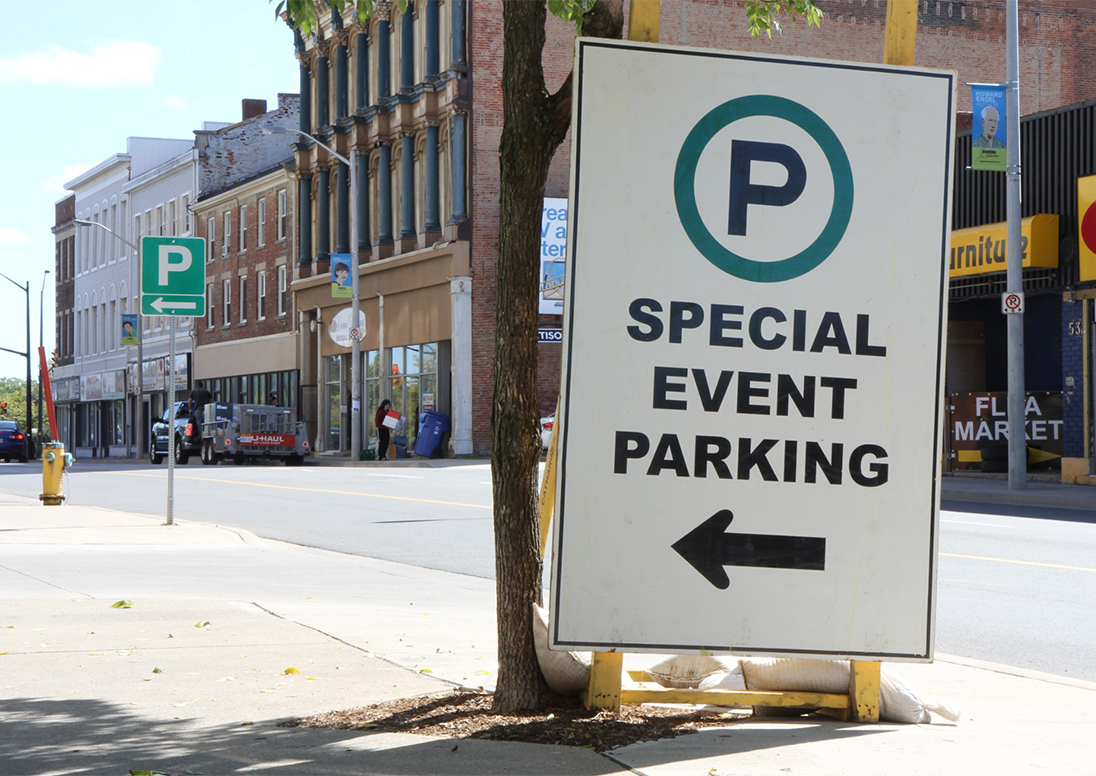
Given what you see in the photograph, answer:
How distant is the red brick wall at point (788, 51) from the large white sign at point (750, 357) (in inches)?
1304

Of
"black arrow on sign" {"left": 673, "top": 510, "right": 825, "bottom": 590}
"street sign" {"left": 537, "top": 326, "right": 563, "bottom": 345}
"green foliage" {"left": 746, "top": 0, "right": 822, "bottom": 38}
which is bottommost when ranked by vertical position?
"black arrow on sign" {"left": 673, "top": 510, "right": 825, "bottom": 590}

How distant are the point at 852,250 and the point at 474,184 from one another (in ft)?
120

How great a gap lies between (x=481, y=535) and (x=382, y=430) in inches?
1020

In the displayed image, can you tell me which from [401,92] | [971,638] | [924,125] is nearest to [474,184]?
[401,92]

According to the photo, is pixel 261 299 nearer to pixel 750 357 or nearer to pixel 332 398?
pixel 332 398

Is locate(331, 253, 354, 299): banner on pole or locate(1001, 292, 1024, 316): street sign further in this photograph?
locate(331, 253, 354, 299): banner on pole

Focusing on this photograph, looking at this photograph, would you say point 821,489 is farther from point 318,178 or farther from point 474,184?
point 318,178

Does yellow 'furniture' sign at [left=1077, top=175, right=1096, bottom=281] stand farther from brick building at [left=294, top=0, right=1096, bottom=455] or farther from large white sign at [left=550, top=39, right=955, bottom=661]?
large white sign at [left=550, top=39, right=955, bottom=661]

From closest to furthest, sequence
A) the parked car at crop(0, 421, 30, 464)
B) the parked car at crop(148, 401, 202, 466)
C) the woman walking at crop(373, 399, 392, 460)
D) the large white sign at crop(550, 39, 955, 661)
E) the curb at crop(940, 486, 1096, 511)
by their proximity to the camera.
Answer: the large white sign at crop(550, 39, 955, 661)
the curb at crop(940, 486, 1096, 511)
the woman walking at crop(373, 399, 392, 460)
the parked car at crop(148, 401, 202, 466)
the parked car at crop(0, 421, 30, 464)

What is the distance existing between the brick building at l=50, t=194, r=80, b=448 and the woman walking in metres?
42.8

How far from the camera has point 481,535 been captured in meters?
15.8

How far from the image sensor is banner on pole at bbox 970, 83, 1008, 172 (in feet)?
76.0

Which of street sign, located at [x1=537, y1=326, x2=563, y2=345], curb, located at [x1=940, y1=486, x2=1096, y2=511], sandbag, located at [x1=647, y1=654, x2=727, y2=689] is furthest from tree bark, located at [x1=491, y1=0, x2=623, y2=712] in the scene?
street sign, located at [x1=537, y1=326, x2=563, y2=345]

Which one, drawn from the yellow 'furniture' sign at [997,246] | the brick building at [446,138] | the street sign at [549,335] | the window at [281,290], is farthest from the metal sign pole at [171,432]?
the window at [281,290]
